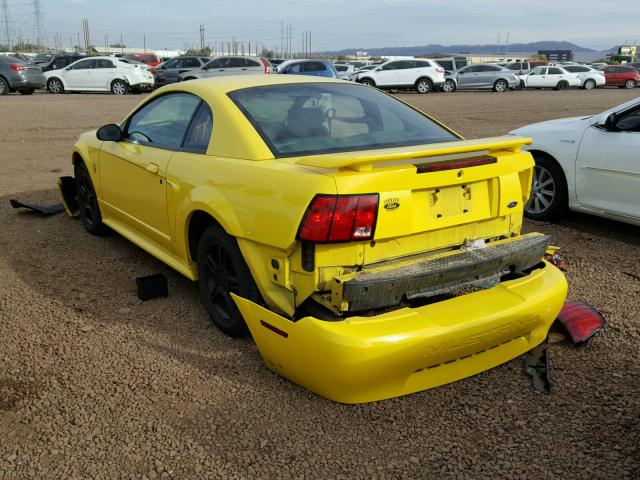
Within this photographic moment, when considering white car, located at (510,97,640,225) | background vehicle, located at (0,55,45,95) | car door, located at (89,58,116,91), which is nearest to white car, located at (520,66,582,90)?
car door, located at (89,58,116,91)

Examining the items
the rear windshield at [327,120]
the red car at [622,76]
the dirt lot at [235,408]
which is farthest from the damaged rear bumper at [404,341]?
the red car at [622,76]

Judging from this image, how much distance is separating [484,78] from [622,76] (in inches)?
445

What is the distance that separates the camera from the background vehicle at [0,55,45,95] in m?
22.4

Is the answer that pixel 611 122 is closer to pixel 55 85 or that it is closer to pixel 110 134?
pixel 110 134

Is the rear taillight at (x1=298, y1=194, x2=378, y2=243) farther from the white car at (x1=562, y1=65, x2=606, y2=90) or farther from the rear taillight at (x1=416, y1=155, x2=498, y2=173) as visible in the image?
the white car at (x1=562, y1=65, x2=606, y2=90)

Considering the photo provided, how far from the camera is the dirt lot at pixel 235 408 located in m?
2.59

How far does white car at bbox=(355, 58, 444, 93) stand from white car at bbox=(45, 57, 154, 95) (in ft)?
31.1

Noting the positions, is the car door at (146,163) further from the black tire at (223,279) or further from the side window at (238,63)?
the side window at (238,63)

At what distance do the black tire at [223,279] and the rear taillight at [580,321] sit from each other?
184cm

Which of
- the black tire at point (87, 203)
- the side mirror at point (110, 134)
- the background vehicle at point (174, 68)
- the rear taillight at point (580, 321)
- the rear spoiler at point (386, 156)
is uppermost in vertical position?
the background vehicle at point (174, 68)

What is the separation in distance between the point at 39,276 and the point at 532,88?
33.9m

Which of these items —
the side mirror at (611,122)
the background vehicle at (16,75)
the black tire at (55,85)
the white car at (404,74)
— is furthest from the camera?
the white car at (404,74)

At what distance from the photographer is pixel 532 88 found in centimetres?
3428

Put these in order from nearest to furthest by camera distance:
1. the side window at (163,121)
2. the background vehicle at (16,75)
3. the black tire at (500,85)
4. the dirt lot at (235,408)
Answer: the dirt lot at (235,408), the side window at (163,121), the background vehicle at (16,75), the black tire at (500,85)
